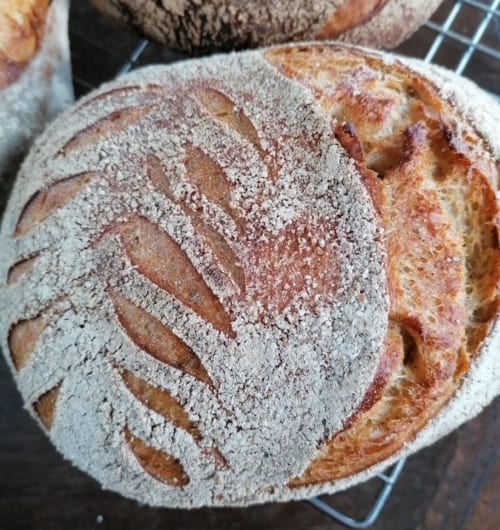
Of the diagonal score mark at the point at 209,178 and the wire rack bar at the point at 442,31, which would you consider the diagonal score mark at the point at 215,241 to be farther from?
the wire rack bar at the point at 442,31

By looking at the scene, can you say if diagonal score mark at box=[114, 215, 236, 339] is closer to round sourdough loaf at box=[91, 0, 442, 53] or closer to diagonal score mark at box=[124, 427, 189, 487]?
diagonal score mark at box=[124, 427, 189, 487]

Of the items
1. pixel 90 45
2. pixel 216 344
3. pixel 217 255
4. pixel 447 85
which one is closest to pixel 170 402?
pixel 216 344

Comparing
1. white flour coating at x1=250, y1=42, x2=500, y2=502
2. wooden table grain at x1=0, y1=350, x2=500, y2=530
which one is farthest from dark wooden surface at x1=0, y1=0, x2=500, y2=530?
white flour coating at x1=250, y1=42, x2=500, y2=502

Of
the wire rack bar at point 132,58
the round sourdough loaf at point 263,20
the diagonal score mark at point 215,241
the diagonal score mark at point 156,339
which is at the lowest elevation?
the diagonal score mark at point 156,339

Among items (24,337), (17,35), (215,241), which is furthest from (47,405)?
(17,35)

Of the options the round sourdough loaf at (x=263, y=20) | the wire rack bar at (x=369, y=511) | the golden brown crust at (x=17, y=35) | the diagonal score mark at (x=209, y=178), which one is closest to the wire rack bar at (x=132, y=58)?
the round sourdough loaf at (x=263, y=20)

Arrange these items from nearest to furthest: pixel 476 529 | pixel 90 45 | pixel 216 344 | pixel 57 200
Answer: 1. pixel 216 344
2. pixel 57 200
3. pixel 476 529
4. pixel 90 45

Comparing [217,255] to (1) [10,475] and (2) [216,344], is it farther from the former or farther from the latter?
(1) [10,475]

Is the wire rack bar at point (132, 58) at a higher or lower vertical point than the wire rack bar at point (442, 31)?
lower
